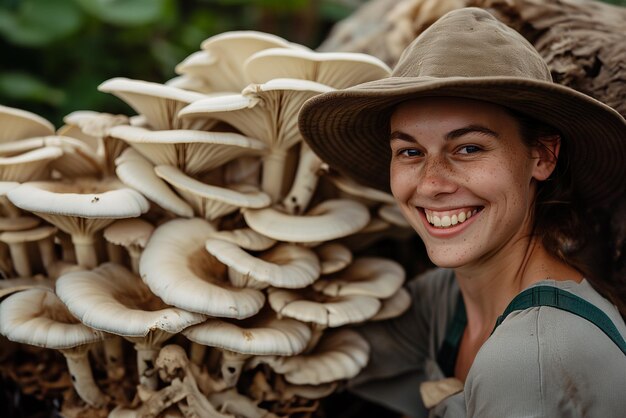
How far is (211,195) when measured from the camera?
244cm

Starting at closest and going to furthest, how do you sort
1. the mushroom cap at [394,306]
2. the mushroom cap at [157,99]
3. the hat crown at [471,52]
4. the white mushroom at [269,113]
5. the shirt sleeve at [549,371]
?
the shirt sleeve at [549,371]
the hat crown at [471,52]
the white mushroom at [269,113]
the mushroom cap at [157,99]
the mushroom cap at [394,306]

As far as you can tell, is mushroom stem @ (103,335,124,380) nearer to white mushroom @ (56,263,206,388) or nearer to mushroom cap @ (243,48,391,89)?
white mushroom @ (56,263,206,388)

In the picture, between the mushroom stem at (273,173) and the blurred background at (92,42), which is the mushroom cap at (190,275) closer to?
the mushroom stem at (273,173)

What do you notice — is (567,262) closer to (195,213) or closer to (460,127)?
(460,127)

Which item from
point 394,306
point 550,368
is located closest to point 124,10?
point 394,306

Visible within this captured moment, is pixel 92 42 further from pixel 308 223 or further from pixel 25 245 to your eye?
pixel 308 223

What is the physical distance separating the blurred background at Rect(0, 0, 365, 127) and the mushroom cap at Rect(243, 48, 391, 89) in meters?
3.49

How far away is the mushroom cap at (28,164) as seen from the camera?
2510 mm

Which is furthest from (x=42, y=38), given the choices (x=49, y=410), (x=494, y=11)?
(x=494, y=11)

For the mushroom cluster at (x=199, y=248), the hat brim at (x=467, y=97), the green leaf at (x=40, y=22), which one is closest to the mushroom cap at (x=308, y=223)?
the mushroom cluster at (x=199, y=248)

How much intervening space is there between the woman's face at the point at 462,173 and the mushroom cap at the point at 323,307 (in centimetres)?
50

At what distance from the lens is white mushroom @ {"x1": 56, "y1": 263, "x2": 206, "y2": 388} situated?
2.15 m

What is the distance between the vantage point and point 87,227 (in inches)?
100

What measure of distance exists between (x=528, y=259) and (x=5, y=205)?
2.28 metres
